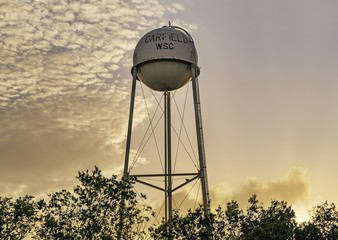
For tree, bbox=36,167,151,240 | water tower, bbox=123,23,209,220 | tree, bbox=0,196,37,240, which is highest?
water tower, bbox=123,23,209,220

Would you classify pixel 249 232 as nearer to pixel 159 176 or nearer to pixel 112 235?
pixel 159 176

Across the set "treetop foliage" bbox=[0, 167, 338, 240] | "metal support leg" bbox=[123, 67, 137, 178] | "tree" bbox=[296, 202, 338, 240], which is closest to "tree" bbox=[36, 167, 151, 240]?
"treetop foliage" bbox=[0, 167, 338, 240]

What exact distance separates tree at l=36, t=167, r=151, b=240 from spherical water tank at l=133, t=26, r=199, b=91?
1121 centimetres

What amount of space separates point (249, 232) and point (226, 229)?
3.87 m

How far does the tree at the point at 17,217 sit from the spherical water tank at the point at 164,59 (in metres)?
10.9

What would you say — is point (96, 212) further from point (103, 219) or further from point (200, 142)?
point (200, 142)

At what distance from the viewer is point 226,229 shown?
32.0 metres

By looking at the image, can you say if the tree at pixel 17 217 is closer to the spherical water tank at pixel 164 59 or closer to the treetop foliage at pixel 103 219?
the treetop foliage at pixel 103 219

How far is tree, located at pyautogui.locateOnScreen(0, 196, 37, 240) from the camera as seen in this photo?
32750 mm

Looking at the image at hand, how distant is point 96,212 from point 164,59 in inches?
506

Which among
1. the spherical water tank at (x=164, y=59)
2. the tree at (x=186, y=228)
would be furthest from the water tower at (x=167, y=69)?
the tree at (x=186, y=228)

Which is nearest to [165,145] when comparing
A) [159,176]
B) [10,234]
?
[159,176]

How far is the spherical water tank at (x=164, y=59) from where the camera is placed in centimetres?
3278

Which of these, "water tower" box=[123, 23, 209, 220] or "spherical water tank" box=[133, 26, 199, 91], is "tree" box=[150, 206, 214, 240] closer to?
"water tower" box=[123, 23, 209, 220]
